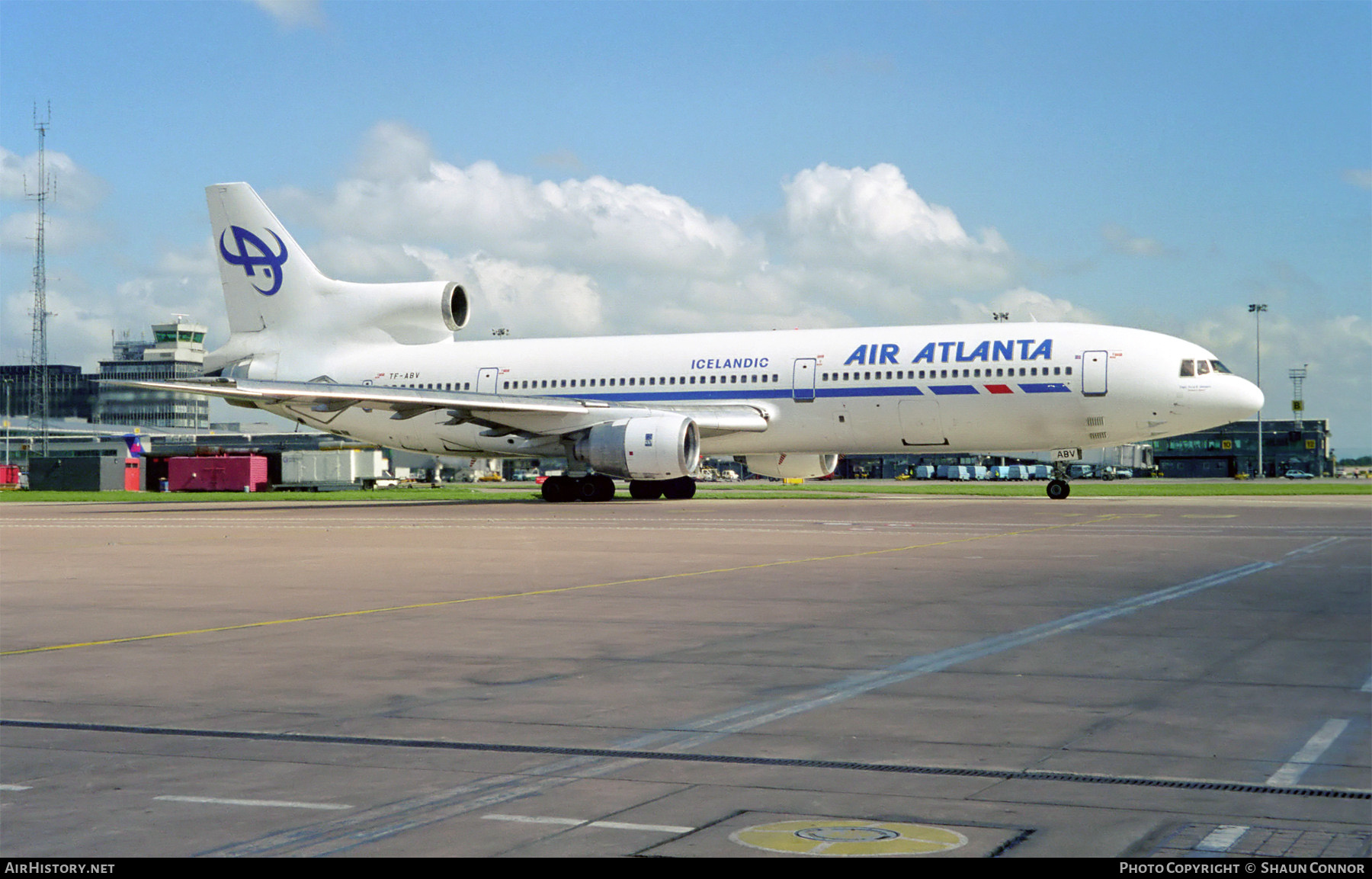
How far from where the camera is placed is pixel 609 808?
546 cm

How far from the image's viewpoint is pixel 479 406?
36.5 m

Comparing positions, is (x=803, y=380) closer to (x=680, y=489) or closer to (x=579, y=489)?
(x=680, y=489)

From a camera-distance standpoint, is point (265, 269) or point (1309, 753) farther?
point (265, 269)

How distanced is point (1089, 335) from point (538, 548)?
794 inches

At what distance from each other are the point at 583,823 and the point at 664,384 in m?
34.7

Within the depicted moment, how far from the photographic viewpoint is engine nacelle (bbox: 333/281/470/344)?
44.3 m

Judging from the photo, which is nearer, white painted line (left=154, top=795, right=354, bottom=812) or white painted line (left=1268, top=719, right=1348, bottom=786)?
white painted line (left=154, top=795, right=354, bottom=812)

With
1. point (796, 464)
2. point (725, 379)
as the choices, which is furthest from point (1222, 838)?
point (796, 464)

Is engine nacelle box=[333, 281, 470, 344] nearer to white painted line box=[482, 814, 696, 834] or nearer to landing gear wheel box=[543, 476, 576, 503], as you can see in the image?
landing gear wheel box=[543, 476, 576, 503]

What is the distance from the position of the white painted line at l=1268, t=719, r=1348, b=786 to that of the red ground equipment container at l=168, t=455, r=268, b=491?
6788 centimetres

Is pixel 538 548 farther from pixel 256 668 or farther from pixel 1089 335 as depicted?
pixel 1089 335

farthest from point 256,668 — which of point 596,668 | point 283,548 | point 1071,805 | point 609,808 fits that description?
point 283,548

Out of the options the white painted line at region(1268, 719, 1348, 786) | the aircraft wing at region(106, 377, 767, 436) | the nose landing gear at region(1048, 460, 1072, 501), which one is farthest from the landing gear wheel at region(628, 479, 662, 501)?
the white painted line at region(1268, 719, 1348, 786)

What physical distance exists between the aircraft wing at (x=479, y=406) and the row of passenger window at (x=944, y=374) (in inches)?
106
